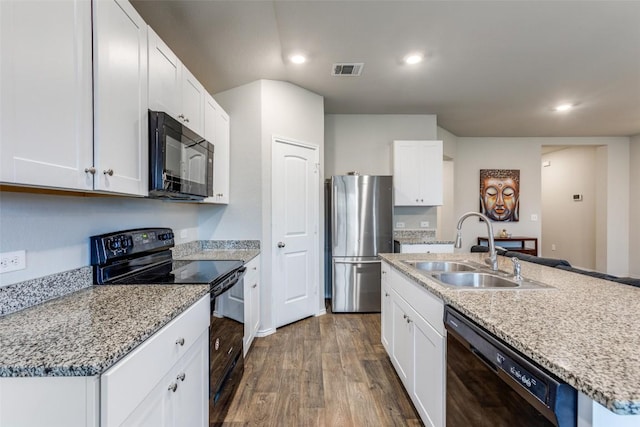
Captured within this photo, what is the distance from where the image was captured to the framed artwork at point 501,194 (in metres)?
5.45

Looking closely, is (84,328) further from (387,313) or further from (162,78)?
(387,313)

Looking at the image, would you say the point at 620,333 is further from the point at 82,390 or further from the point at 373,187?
the point at 373,187

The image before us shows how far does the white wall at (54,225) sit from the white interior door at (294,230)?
4.58 ft

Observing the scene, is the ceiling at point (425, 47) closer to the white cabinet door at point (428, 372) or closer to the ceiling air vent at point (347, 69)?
the ceiling air vent at point (347, 69)

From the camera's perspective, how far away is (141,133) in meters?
1.48

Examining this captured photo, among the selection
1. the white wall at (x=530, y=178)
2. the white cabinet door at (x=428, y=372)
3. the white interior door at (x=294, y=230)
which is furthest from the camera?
the white wall at (x=530, y=178)

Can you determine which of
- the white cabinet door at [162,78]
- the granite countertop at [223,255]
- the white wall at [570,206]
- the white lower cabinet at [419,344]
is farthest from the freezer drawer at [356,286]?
the white wall at [570,206]

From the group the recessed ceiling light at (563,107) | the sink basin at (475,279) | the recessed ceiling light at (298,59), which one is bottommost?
the sink basin at (475,279)

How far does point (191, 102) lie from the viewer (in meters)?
2.12

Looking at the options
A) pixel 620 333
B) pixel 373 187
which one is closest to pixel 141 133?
pixel 620 333

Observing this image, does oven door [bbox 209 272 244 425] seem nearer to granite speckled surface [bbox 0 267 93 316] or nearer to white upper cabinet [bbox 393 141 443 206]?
granite speckled surface [bbox 0 267 93 316]

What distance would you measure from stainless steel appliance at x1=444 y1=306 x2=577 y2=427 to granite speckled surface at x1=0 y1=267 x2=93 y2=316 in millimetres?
1736

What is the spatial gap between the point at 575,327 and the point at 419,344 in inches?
33.9

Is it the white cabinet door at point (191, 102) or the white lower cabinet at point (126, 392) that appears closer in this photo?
the white lower cabinet at point (126, 392)
